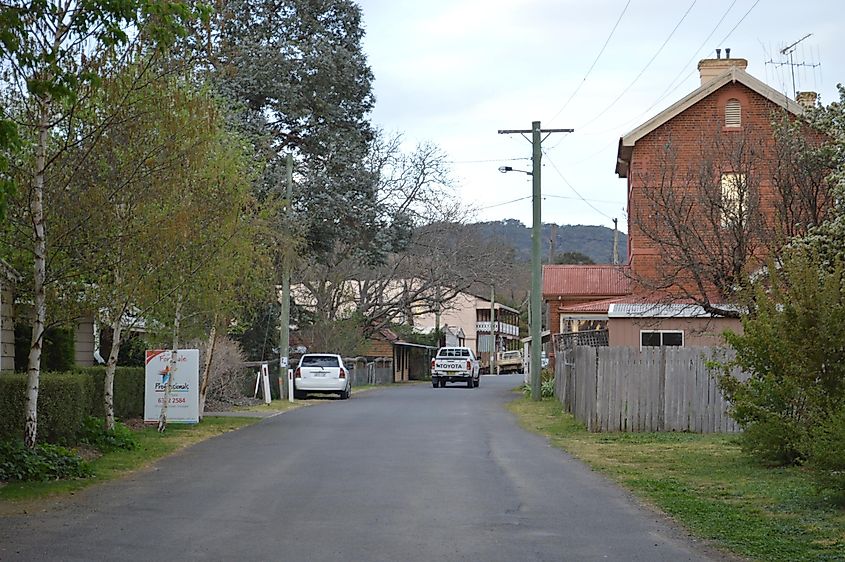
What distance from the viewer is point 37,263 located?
14219 millimetres

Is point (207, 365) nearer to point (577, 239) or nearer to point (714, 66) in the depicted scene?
point (714, 66)

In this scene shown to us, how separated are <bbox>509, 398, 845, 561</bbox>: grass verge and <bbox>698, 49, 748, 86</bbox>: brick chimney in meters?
19.2

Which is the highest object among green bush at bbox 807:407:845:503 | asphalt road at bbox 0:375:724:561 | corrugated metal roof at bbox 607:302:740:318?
corrugated metal roof at bbox 607:302:740:318

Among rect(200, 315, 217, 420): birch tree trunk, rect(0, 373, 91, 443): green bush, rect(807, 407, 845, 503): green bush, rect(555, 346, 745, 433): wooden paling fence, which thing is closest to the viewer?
rect(807, 407, 845, 503): green bush

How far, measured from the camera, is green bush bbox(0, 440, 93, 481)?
13289mm

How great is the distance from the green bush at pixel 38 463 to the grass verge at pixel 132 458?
0.20 m

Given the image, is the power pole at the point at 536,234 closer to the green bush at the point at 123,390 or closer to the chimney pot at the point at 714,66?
the chimney pot at the point at 714,66

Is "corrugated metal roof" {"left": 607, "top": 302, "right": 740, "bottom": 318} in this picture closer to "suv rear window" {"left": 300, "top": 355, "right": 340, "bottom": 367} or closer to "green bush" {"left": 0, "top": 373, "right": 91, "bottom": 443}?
"suv rear window" {"left": 300, "top": 355, "right": 340, "bottom": 367}

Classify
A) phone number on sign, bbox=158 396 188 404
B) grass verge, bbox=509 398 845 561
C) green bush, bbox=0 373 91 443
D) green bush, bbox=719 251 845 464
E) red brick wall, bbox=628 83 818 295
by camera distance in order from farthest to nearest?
red brick wall, bbox=628 83 818 295 → phone number on sign, bbox=158 396 188 404 → green bush, bbox=0 373 91 443 → green bush, bbox=719 251 845 464 → grass verge, bbox=509 398 845 561

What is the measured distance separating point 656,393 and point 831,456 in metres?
10.2

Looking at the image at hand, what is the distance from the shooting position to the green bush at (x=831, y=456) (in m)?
11.0

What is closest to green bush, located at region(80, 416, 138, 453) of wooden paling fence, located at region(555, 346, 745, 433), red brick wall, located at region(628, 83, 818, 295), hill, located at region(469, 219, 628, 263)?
wooden paling fence, located at region(555, 346, 745, 433)

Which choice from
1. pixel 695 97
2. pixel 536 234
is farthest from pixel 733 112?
pixel 536 234

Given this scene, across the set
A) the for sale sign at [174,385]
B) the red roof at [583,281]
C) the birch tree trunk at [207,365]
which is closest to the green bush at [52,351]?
the for sale sign at [174,385]
